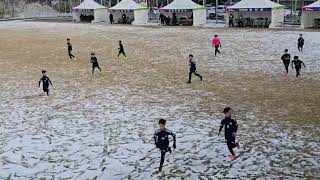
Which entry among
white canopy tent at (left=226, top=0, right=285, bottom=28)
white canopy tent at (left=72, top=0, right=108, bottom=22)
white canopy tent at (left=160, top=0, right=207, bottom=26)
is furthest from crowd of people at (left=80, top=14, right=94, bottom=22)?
white canopy tent at (left=226, top=0, right=285, bottom=28)

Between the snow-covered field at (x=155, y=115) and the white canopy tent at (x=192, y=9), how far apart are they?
19405 mm

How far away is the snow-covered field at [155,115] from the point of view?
12375 millimetres

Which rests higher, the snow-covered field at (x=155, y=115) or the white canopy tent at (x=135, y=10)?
the white canopy tent at (x=135, y=10)

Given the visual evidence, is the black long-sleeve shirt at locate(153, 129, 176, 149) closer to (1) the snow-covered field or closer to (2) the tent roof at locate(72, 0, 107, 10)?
(1) the snow-covered field

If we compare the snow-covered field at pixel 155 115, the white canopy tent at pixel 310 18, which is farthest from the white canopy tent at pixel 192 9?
the snow-covered field at pixel 155 115

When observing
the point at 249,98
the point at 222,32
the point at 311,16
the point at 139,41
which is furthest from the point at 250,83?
the point at 311,16

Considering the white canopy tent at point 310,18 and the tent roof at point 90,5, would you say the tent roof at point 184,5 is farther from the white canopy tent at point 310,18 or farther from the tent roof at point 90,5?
the tent roof at point 90,5

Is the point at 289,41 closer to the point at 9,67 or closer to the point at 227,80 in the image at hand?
the point at 227,80

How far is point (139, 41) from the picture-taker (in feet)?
131

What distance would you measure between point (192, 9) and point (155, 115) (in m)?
36.2

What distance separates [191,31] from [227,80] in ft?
80.1

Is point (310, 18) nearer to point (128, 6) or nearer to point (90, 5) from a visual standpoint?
point (128, 6)

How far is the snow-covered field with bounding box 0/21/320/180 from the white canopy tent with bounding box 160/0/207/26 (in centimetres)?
1941

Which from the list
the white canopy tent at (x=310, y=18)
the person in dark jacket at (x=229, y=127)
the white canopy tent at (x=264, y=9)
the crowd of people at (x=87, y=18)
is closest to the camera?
the person in dark jacket at (x=229, y=127)
